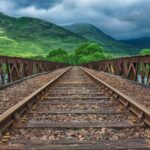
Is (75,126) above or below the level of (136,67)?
below

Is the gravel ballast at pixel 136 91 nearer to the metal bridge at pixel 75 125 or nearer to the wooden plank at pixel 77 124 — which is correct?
the metal bridge at pixel 75 125

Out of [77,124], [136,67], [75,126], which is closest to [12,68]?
[136,67]

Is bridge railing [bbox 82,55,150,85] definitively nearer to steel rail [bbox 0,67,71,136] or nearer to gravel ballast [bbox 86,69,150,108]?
gravel ballast [bbox 86,69,150,108]

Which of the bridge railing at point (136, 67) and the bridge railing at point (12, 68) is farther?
the bridge railing at point (12, 68)

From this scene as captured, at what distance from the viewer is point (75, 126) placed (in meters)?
6.14

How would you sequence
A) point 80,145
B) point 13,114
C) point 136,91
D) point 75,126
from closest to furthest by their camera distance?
point 80,145, point 75,126, point 13,114, point 136,91

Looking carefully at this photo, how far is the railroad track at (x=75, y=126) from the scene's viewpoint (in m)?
5.02

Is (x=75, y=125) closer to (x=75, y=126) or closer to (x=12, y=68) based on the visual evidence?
(x=75, y=126)

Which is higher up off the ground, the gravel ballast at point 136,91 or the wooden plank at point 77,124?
the wooden plank at point 77,124

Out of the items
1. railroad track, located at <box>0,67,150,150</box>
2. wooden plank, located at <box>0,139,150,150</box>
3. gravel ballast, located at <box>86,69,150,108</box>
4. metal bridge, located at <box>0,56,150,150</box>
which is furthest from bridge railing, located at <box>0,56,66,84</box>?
wooden plank, located at <box>0,139,150,150</box>

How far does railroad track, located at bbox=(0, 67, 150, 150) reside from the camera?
5020 millimetres

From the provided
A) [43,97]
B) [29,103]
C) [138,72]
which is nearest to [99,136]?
[29,103]

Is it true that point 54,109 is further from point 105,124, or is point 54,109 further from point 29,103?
point 105,124

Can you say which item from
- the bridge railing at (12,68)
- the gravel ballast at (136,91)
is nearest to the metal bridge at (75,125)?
the gravel ballast at (136,91)
